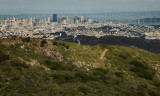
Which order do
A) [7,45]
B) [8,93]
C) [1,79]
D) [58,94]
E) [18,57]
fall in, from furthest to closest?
[7,45], [18,57], [1,79], [58,94], [8,93]

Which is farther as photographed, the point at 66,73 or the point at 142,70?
the point at 142,70

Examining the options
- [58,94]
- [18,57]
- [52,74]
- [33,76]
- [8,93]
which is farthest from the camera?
[18,57]

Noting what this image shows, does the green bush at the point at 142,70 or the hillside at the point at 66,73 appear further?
the green bush at the point at 142,70

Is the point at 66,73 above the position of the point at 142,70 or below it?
above

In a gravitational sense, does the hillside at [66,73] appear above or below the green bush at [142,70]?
above

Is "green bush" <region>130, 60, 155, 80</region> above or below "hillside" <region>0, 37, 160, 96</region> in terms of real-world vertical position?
below

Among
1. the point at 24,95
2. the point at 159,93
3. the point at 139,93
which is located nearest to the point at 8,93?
the point at 24,95

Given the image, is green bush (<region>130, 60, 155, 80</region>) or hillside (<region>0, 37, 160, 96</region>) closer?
hillside (<region>0, 37, 160, 96</region>)

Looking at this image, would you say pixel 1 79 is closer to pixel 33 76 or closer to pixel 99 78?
pixel 33 76
